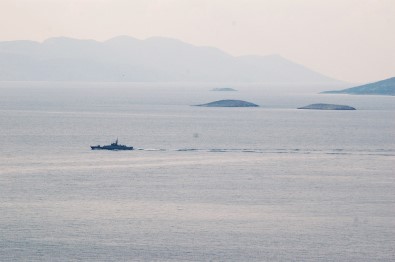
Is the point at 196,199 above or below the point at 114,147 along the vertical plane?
below

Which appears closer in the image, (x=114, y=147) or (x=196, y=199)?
(x=196, y=199)

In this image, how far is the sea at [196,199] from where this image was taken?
55.2 metres

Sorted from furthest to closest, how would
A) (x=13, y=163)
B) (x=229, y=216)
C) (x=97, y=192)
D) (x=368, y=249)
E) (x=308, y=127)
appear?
(x=308, y=127), (x=13, y=163), (x=97, y=192), (x=229, y=216), (x=368, y=249)

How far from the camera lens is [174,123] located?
17350 cm

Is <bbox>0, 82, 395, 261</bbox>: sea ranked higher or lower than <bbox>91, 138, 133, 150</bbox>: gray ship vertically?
lower

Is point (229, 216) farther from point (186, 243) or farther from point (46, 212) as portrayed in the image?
point (46, 212)

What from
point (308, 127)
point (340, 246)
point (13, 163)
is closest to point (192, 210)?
point (340, 246)

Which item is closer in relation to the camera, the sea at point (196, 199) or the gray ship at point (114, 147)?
the sea at point (196, 199)

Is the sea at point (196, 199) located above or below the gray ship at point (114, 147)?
below

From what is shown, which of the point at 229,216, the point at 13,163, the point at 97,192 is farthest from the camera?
the point at 13,163

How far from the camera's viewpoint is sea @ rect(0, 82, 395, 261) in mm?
55219

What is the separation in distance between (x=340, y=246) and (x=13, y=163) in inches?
2004

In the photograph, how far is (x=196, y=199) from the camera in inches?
2884

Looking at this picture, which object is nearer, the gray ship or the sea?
the sea
